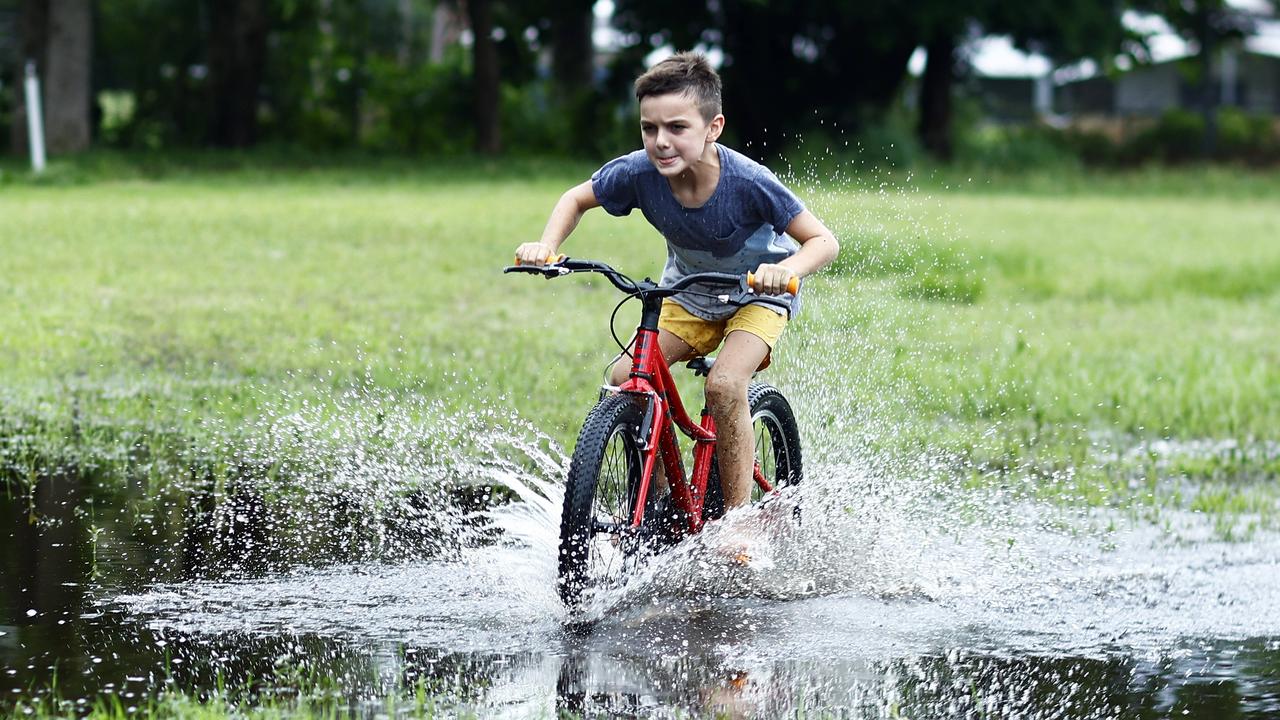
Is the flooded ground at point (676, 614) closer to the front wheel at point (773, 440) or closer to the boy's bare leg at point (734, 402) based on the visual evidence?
the front wheel at point (773, 440)

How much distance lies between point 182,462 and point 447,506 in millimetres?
1320

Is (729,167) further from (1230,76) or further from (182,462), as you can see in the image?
(1230,76)

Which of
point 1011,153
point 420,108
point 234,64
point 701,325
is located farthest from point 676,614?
point 1011,153

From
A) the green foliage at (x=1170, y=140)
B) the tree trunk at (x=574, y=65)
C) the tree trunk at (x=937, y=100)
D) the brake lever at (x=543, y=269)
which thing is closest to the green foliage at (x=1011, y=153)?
the tree trunk at (x=937, y=100)

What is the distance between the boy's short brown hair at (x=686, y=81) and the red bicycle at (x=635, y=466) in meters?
0.55

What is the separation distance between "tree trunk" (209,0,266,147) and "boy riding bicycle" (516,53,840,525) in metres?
25.2

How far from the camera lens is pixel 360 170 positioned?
26.5m

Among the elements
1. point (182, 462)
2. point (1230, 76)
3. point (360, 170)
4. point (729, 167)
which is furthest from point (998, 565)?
point (1230, 76)

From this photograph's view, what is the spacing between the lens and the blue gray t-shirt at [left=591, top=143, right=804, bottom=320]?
5477mm

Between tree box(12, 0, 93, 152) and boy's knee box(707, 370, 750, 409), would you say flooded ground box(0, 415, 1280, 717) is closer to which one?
boy's knee box(707, 370, 750, 409)

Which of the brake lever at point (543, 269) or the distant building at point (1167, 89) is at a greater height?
the distant building at point (1167, 89)

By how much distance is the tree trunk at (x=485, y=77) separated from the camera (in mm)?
29047

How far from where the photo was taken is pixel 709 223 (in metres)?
5.55

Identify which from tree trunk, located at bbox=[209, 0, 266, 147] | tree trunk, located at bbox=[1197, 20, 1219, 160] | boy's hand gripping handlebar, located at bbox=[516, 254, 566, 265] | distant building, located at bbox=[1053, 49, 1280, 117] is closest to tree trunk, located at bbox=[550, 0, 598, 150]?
tree trunk, located at bbox=[209, 0, 266, 147]
